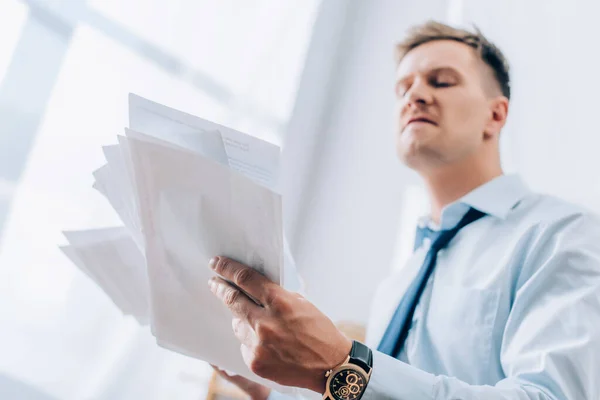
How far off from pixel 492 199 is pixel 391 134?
3.13 ft

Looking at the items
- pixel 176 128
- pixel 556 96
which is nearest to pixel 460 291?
pixel 176 128

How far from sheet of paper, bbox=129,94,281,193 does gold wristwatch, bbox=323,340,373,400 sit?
206 millimetres

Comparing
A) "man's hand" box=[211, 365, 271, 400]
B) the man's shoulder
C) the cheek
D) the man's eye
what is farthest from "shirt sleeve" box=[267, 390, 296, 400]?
the man's eye

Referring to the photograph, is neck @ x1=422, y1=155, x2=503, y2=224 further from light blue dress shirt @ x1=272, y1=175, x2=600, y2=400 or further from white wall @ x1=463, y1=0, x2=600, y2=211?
white wall @ x1=463, y1=0, x2=600, y2=211

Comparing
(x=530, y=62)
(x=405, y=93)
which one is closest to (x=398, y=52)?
(x=405, y=93)

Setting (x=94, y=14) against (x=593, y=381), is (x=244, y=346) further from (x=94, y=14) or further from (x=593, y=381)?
(x=94, y=14)

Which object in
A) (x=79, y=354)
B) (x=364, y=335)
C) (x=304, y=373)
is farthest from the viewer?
(x=364, y=335)

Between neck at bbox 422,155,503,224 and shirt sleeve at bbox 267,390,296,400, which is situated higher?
neck at bbox 422,155,503,224

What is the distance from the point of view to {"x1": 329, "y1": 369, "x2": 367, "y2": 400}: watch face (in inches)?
21.5

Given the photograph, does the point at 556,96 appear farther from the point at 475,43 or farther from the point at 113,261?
the point at 113,261

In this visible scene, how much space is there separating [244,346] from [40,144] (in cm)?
71

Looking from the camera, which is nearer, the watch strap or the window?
the watch strap

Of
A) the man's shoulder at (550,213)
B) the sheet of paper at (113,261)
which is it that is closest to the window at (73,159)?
the sheet of paper at (113,261)

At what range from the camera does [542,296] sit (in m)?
0.71
